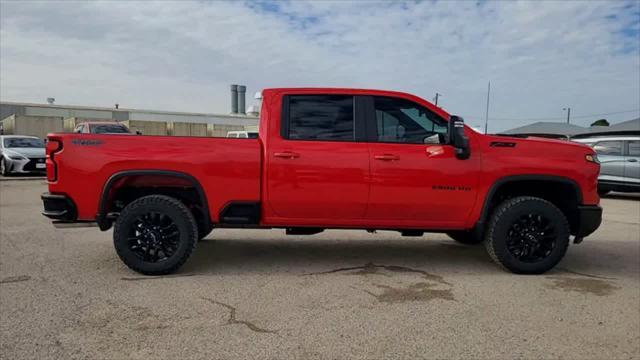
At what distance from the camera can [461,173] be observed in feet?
16.1

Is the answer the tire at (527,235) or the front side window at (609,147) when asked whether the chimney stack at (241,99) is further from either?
the tire at (527,235)

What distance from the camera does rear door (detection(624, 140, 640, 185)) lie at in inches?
487

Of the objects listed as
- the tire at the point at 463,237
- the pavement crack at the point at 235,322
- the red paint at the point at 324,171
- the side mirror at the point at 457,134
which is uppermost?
the side mirror at the point at 457,134

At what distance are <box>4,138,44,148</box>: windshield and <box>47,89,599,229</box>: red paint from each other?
14.9 m

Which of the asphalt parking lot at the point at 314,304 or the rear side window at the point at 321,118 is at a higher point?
the rear side window at the point at 321,118

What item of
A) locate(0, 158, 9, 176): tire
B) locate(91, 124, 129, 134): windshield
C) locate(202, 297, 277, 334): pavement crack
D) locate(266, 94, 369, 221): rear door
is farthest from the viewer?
locate(0, 158, 9, 176): tire

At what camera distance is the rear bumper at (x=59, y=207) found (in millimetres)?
4738

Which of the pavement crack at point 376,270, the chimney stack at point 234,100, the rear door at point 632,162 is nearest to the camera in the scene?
the pavement crack at point 376,270

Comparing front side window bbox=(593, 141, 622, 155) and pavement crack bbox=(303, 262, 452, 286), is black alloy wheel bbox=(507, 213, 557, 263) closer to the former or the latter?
pavement crack bbox=(303, 262, 452, 286)

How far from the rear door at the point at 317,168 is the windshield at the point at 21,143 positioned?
16069 mm

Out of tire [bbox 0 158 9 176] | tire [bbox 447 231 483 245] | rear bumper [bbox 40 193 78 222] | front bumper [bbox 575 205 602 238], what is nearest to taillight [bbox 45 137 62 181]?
rear bumper [bbox 40 193 78 222]

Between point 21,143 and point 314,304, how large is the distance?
17.4 meters

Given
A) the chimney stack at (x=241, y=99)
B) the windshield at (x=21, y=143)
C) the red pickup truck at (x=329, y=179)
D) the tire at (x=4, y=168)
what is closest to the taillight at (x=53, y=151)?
the red pickup truck at (x=329, y=179)

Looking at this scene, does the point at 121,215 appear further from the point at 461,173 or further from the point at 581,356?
the point at 581,356
